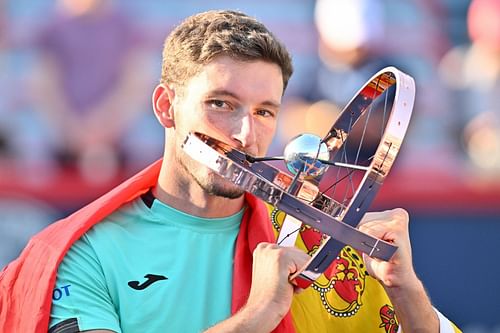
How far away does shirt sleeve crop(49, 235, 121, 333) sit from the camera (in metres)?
3.44

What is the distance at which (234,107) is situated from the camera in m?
3.53

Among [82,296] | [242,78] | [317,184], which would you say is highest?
[242,78]

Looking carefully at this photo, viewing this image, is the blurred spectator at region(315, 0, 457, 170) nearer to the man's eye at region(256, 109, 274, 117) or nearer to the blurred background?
the blurred background

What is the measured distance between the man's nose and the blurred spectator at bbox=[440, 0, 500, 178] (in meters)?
4.45

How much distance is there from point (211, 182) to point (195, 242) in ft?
0.76

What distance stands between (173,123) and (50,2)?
5208 mm

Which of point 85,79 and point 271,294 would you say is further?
point 85,79

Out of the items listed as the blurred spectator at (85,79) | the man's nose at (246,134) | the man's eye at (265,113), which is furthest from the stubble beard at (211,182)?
the blurred spectator at (85,79)

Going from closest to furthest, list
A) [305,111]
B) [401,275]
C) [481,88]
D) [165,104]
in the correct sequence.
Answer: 1. [401,275]
2. [165,104]
3. [305,111]
4. [481,88]

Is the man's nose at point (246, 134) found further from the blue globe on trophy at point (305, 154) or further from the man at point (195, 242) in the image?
the blue globe on trophy at point (305, 154)

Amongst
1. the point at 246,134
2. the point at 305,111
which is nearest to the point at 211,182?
the point at 246,134

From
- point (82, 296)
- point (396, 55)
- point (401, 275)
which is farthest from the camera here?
point (396, 55)

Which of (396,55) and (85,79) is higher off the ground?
(396,55)

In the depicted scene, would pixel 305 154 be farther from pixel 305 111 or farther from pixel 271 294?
pixel 305 111
